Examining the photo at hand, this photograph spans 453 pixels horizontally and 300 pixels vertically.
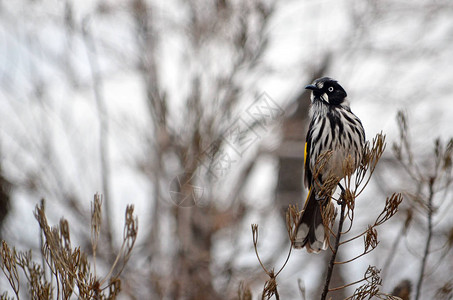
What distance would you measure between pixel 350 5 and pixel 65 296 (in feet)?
29.6

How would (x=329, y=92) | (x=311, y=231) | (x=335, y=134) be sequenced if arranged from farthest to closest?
(x=329, y=92), (x=335, y=134), (x=311, y=231)

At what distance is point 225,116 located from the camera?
7270mm

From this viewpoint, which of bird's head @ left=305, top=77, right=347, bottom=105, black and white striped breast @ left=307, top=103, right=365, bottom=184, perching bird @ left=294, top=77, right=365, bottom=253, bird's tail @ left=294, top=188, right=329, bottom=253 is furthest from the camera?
bird's head @ left=305, top=77, right=347, bottom=105

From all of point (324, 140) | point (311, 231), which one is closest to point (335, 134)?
point (324, 140)

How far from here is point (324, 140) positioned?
172 inches

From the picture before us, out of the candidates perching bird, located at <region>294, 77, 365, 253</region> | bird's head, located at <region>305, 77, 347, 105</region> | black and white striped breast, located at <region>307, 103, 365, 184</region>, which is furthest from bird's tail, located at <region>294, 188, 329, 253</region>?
bird's head, located at <region>305, 77, 347, 105</region>

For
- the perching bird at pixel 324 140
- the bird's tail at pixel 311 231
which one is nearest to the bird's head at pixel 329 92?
the perching bird at pixel 324 140

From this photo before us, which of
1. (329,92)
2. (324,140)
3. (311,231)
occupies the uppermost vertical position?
(329,92)

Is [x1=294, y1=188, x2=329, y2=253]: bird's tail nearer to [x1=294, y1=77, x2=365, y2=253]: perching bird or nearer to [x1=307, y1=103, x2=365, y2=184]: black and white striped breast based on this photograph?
[x1=294, y1=77, x2=365, y2=253]: perching bird

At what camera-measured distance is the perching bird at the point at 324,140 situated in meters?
4.05

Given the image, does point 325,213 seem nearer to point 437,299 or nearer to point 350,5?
point 437,299

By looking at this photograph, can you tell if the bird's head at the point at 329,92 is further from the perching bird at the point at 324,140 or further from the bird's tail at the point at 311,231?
the bird's tail at the point at 311,231

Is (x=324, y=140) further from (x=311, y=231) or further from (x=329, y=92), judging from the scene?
(x=311, y=231)

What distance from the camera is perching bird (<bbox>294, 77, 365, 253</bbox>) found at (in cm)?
405
